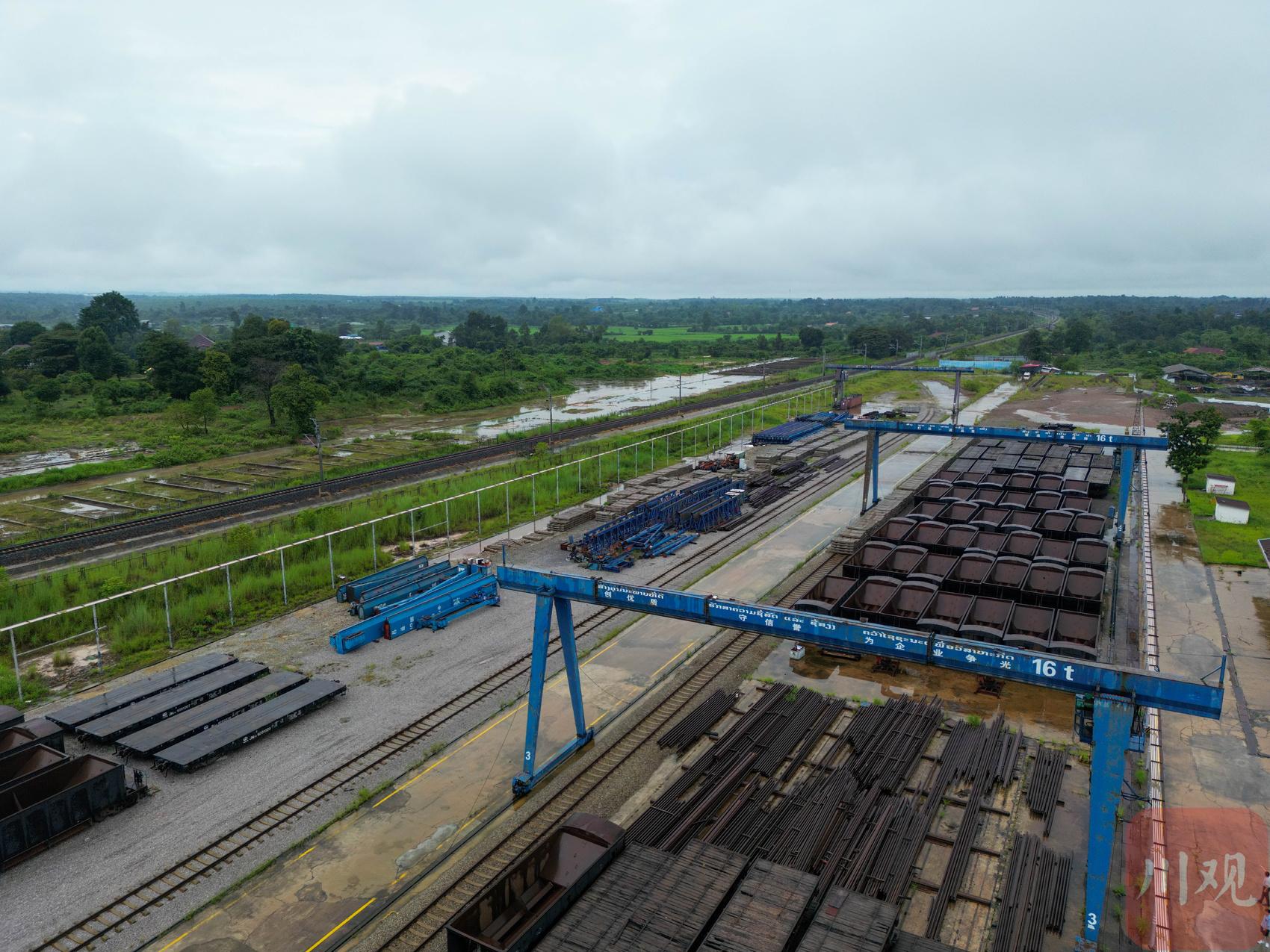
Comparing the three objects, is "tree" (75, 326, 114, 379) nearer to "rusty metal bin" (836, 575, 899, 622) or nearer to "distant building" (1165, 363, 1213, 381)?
"rusty metal bin" (836, 575, 899, 622)

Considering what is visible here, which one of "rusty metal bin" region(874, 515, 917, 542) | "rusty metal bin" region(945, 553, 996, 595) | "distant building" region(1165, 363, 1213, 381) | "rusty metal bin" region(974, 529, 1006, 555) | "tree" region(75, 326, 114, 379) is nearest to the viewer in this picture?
"rusty metal bin" region(945, 553, 996, 595)

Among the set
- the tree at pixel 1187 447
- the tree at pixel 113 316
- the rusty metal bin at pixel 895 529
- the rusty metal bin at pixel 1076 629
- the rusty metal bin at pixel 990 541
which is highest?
the tree at pixel 113 316

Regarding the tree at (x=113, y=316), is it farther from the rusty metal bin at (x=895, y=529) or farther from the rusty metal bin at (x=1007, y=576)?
the rusty metal bin at (x=1007, y=576)

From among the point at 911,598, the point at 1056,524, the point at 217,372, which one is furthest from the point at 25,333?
the point at 1056,524

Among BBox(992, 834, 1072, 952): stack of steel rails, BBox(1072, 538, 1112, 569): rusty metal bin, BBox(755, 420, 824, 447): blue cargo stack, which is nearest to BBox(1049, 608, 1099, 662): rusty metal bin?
BBox(1072, 538, 1112, 569): rusty metal bin

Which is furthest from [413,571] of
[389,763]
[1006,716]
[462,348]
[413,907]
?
[462,348]

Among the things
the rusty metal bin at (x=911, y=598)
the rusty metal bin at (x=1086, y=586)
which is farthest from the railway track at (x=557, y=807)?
the rusty metal bin at (x=1086, y=586)
